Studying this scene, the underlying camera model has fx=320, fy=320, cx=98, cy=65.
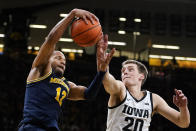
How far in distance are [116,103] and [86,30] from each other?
3.70 ft

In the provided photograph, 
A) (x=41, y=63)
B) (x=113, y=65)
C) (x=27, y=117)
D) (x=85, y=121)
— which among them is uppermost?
(x=41, y=63)

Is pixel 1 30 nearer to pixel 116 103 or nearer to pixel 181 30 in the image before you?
pixel 181 30

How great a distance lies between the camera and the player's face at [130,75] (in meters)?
4.68

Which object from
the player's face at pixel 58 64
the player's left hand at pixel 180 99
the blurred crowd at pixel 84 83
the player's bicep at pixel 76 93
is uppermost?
the player's face at pixel 58 64

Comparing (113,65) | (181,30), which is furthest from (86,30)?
(181,30)

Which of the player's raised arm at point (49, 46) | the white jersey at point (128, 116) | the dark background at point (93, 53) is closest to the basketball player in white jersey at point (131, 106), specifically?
the white jersey at point (128, 116)

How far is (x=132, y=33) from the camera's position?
15266mm

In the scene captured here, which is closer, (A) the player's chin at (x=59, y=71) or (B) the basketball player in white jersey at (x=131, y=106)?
(A) the player's chin at (x=59, y=71)

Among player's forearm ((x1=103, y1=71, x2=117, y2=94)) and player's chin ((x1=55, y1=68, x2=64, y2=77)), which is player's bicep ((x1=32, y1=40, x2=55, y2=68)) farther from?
player's forearm ((x1=103, y1=71, x2=117, y2=94))

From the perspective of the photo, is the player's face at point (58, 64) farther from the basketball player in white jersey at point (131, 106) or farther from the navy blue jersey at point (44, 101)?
the basketball player in white jersey at point (131, 106)

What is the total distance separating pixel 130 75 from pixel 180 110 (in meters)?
0.86

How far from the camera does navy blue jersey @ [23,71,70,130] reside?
341 centimetres

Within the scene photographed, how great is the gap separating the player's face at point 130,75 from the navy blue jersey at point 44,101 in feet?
4.25

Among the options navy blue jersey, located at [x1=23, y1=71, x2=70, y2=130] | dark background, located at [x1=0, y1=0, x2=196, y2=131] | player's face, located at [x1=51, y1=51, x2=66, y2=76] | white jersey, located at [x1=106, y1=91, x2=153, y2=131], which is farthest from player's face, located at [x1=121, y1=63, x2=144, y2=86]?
dark background, located at [x1=0, y1=0, x2=196, y2=131]
